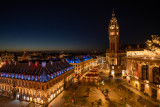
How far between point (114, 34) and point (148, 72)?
41.5 metres

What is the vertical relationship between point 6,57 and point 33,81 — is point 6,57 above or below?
above

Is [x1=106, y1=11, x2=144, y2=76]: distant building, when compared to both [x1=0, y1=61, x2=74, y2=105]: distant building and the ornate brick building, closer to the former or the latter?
the ornate brick building

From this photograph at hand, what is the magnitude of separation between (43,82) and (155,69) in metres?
41.0

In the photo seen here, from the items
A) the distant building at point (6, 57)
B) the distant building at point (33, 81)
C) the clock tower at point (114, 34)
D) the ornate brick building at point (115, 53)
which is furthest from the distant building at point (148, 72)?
the distant building at point (6, 57)

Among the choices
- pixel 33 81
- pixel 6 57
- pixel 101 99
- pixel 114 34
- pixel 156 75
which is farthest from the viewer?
pixel 6 57

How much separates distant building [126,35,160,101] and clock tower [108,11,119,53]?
92.5 ft

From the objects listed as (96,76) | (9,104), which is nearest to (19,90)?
(9,104)

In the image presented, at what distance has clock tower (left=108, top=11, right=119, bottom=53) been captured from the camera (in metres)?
76.3

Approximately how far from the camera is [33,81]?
39719 millimetres

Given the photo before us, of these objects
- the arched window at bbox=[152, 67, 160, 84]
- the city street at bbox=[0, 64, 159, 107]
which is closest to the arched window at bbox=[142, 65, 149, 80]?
the arched window at bbox=[152, 67, 160, 84]

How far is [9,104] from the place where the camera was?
131ft

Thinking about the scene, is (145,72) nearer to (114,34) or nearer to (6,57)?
(114,34)

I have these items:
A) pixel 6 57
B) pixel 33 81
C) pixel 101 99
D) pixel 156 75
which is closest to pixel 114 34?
pixel 156 75

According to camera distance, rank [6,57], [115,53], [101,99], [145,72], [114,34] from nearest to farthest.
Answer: [101,99] → [145,72] → [115,53] → [114,34] → [6,57]
